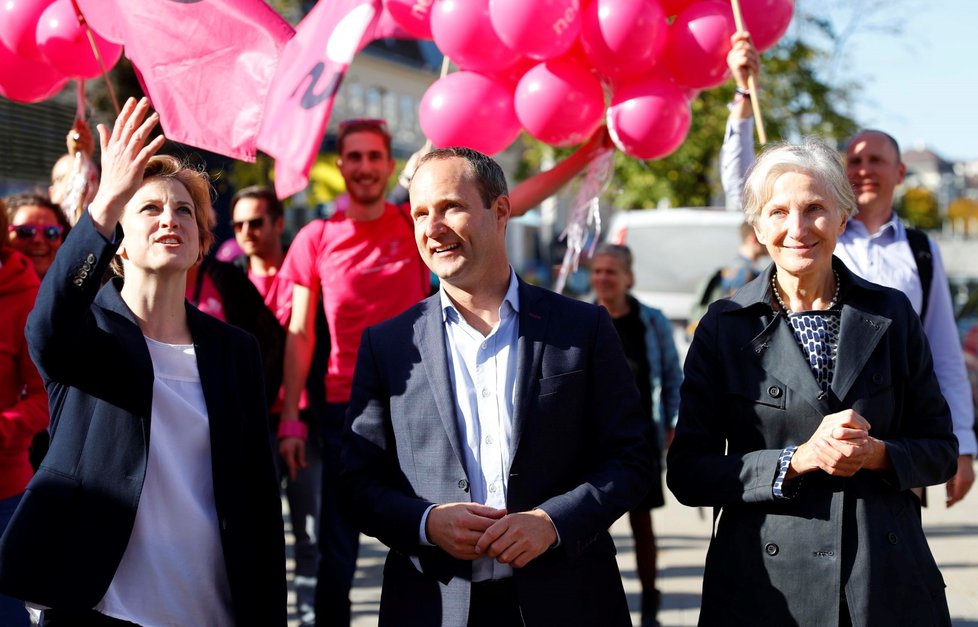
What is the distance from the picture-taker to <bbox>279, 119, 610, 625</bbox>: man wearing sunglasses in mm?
5121

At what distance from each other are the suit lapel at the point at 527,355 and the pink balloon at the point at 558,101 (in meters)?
1.71

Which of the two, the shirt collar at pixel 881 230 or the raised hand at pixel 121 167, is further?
the shirt collar at pixel 881 230

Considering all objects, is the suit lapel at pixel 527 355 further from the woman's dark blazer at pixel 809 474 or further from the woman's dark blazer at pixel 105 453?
the woman's dark blazer at pixel 105 453

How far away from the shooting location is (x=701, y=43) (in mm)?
4703

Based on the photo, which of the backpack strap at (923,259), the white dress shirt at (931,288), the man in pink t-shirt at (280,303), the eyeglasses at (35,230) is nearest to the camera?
the white dress shirt at (931,288)

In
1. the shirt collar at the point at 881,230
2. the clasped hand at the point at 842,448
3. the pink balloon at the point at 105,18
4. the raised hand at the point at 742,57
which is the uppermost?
the pink balloon at the point at 105,18

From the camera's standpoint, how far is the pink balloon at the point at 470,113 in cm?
483

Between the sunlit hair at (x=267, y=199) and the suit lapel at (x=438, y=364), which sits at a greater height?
the sunlit hair at (x=267, y=199)

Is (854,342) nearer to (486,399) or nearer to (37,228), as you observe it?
(486,399)

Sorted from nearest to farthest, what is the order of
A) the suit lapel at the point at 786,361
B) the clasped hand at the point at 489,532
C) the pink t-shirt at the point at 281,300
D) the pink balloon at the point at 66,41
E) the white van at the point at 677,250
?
the clasped hand at the point at 489,532 → the suit lapel at the point at 786,361 → the pink balloon at the point at 66,41 → the pink t-shirt at the point at 281,300 → the white van at the point at 677,250

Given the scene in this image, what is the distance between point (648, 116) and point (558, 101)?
38 centimetres

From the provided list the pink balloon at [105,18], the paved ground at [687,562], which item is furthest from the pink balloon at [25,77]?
the paved ground at [687,562]

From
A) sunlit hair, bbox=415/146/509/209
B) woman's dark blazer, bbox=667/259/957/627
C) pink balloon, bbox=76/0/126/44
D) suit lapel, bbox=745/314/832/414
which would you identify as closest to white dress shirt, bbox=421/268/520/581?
sunlit hair, bbox=415/146/509/209

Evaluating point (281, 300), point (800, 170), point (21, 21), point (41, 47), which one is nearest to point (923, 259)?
point (800, 170)
